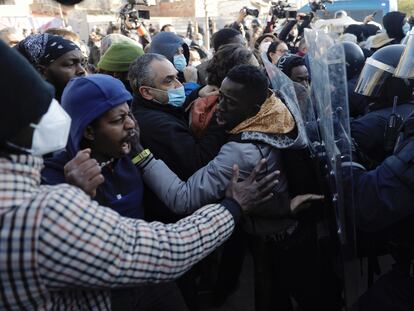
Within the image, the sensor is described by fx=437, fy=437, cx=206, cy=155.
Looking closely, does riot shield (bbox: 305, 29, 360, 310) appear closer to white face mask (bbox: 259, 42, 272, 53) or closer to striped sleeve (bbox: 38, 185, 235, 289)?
striped sleeve (bbox: 38, 185, 235, 289)

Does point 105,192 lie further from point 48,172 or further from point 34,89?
point 34,89

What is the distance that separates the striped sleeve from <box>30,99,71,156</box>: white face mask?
116 millimetres

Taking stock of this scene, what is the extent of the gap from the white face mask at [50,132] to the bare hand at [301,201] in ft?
3.84

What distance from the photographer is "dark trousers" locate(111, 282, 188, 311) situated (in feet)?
5.52

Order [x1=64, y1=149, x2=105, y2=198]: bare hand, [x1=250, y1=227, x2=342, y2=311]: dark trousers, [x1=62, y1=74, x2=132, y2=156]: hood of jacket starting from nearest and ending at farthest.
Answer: [x1=64, y1=149, x2=105, y2=198]: bare hand, [x1=62, y1=74, x2=132, y2=156]: hood of jacket, [x1=250, y1=227, x2=342, y2=311]: dark trousers

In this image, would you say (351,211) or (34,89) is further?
(351,211)

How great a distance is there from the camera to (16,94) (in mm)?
1043

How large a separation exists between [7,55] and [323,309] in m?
2.08

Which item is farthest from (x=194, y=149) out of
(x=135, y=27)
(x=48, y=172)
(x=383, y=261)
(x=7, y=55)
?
(x=135, y=27)

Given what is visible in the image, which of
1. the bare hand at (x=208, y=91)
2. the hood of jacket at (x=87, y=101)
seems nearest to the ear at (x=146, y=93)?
the bare hand at (x=208, y=91)

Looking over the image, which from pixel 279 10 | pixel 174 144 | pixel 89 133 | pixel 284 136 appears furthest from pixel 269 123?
pixel 279 10

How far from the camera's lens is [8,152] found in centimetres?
109

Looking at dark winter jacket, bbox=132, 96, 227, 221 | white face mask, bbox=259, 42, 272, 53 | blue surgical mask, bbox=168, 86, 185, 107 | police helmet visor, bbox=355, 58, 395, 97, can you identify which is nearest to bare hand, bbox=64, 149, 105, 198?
dark winter jacket, bbox=132, 96, 227, 221

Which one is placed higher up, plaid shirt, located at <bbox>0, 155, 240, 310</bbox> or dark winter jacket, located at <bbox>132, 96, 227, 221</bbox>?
plaid shirt, located at <bbox>0, 155, 240, 310</bbox>
